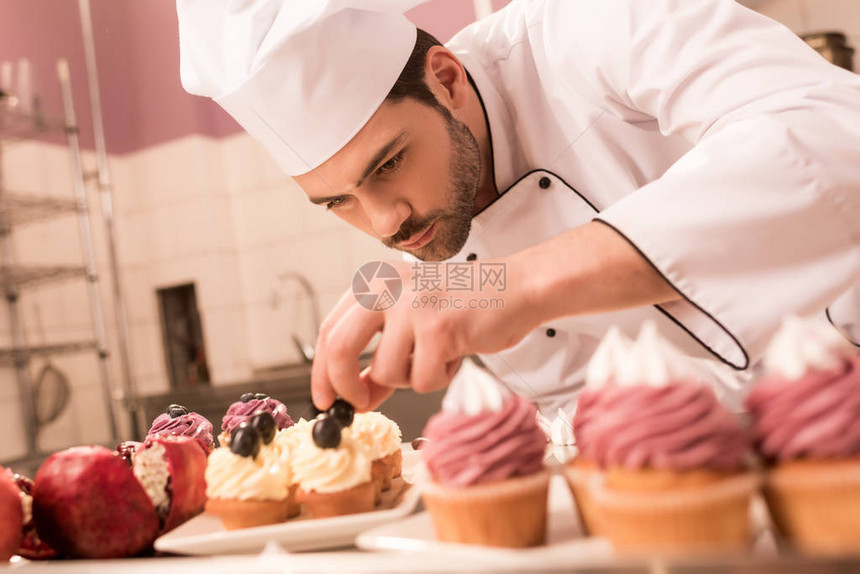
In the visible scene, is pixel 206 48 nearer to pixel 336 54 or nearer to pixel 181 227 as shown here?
pixel 336 54

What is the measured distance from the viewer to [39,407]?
3.13 metres

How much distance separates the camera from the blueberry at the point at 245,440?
0.83 meters

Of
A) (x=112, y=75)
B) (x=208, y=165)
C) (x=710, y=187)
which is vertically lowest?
(x=710, y=187)

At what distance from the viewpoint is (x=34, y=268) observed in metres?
3.03

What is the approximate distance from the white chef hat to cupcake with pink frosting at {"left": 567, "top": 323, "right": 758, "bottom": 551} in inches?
32.3

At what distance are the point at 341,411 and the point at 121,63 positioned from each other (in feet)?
10.3

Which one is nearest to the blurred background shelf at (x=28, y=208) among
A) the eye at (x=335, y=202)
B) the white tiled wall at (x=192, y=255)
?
the white tiled wall at (x=192, y=255)

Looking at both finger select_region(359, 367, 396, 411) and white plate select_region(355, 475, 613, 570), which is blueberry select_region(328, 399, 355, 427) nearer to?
finger select_region(359, 367, 396, 411)

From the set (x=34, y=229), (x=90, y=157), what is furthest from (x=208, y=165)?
(x=34, y=229)

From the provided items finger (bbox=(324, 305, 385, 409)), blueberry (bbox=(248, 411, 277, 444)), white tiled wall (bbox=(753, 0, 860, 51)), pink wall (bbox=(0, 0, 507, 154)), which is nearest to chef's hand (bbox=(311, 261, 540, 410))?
finger (bbox=(324, 305, 385, 409))

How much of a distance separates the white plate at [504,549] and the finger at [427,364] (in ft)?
0.42

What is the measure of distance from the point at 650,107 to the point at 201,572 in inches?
40.7

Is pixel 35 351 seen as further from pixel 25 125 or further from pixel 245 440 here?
pixel 245 440

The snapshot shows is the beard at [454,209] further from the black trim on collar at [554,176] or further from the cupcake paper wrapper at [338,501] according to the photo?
the cupcake paper wrapper at [338,501]
